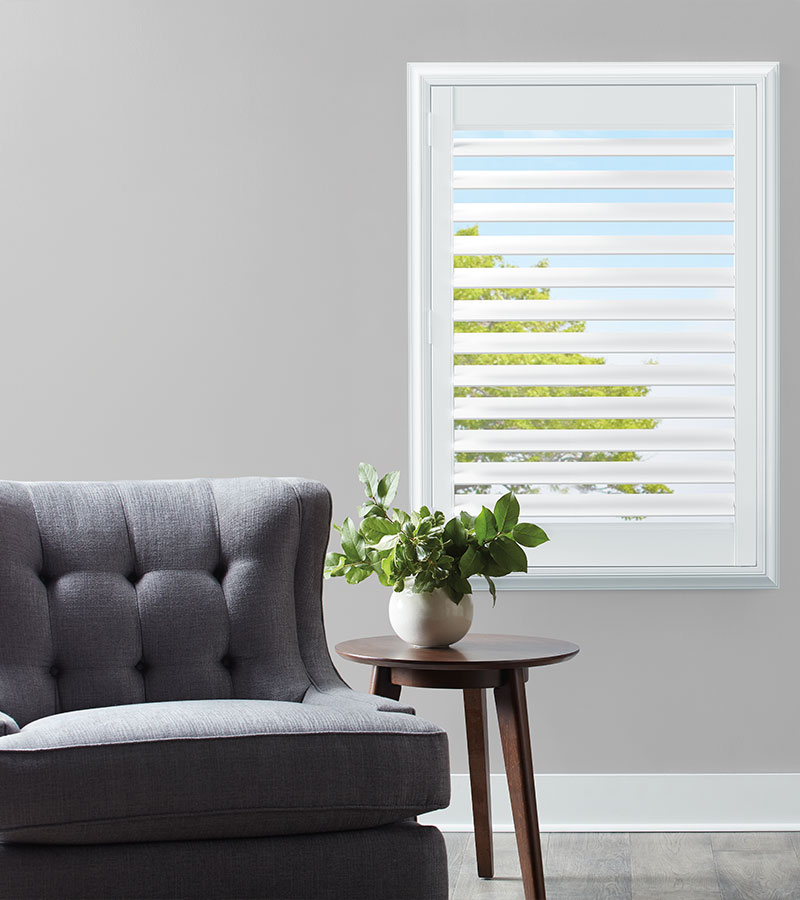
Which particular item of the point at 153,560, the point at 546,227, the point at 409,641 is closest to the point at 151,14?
the point at 546,227

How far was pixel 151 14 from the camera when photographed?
9.89 feet

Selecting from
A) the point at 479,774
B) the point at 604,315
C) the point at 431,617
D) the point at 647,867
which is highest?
the point at 604,315

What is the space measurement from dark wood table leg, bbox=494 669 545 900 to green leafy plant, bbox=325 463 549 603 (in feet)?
0.70

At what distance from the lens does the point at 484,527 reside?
2408 millimetres

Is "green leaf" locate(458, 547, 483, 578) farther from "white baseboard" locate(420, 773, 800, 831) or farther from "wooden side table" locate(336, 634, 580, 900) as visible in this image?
"white baseboard" locate(420, 773, 800, 831)

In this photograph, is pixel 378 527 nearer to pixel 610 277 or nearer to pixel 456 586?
pixel 456 586

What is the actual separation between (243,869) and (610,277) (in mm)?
1876

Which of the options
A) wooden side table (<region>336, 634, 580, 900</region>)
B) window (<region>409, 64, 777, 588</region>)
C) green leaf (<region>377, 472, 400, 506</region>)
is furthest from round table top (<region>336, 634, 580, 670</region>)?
window (<region>409, 64, 777, 588</region>)

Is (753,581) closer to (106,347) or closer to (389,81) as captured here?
(389,81)

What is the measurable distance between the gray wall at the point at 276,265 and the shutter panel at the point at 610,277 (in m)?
0.16

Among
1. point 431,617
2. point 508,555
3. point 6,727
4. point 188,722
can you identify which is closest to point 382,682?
point 431,617

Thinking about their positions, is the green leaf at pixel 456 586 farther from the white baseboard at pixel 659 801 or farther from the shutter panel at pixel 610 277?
the white baseboard at pixel 659 801

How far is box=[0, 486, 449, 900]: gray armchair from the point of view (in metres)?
1.75

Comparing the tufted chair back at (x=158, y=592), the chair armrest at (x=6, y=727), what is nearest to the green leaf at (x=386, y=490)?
the tufted chair back at (x=158, y=592)
